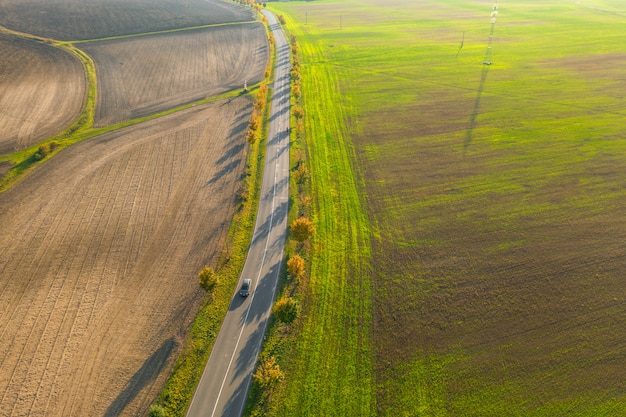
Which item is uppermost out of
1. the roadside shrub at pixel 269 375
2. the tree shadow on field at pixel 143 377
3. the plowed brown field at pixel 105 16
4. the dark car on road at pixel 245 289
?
the plowed brown field at pixel 105 16

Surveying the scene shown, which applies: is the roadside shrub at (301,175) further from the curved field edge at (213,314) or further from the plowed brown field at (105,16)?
the plowed brown field at (105,16)

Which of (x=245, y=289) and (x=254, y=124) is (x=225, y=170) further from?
(x=245, y=289)

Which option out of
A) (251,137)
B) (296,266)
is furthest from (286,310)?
(251,137)

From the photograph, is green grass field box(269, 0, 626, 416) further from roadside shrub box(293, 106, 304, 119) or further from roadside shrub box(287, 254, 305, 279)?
roadside shrub box(293, 106, 304, 119)

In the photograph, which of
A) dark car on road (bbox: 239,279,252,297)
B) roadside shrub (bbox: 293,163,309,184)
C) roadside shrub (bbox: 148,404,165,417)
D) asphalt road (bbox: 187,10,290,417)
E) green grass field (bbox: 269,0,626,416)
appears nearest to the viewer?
roadside shrub (bbox: 148,404,165,417)

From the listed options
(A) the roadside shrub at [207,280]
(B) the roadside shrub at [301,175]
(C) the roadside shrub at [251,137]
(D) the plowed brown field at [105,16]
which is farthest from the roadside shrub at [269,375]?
(D) the plowed brown field at [105,16]

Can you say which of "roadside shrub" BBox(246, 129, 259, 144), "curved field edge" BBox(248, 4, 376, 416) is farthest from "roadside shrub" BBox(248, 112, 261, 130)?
"curved field edge" BBox(248, 4, 376, 416)

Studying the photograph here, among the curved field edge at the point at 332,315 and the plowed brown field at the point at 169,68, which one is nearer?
the curved field edge at the point at 332,315

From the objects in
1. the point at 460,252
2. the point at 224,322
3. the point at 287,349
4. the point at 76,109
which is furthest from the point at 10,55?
the point at 460,252
